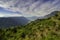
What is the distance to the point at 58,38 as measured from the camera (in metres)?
184

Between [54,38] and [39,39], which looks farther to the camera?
[39,39]

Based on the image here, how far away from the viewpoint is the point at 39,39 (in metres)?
200

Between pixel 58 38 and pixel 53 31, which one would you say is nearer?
pixel 58 38

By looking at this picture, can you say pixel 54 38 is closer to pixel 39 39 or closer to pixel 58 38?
pixel 58 38

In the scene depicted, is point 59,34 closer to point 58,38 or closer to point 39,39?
point 58,38

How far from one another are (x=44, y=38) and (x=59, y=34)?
1742cm

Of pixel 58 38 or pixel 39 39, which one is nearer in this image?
pixel 58 38

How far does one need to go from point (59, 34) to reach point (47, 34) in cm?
1444

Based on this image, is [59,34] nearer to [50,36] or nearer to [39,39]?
[50,36]

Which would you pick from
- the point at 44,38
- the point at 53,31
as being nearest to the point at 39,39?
the point at 44,38

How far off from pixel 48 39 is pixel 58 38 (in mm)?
11741

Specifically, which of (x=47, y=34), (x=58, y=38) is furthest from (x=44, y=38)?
(x=58, y=38)

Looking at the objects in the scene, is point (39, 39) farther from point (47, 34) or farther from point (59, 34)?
point (59, 34)

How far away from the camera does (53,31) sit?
200m
